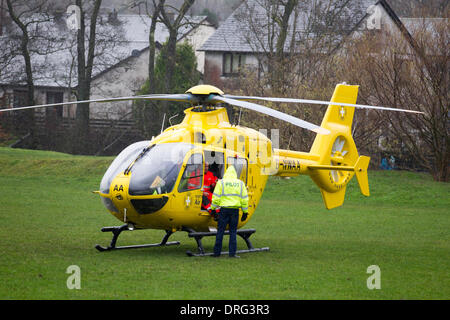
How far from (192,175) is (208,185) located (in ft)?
1.88

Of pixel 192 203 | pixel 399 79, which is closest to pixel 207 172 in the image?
pixel 192 203

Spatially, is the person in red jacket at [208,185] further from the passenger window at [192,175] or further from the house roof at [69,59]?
the house roof at [69,59]

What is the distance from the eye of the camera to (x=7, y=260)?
12.1 m

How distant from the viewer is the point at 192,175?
13.1 meters

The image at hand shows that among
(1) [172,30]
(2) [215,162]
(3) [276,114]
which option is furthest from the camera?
(1) [172,30]

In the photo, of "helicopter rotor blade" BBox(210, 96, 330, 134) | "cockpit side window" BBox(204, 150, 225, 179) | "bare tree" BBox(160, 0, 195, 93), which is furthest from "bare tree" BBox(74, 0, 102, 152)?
"helicopter rotor blade" BBox(210, 96, 330, 134)

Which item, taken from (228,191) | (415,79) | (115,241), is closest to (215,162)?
(228,191)

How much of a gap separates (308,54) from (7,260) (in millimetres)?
26116

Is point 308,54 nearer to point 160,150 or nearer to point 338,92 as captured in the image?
point 338,92

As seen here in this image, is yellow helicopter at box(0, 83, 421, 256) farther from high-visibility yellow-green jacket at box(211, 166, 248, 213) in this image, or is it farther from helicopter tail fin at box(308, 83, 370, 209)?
helicopter tail fin at box(308, 83, 370, 209)

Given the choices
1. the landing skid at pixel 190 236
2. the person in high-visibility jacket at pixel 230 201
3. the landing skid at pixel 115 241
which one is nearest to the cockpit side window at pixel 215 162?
the person in high-visibility jacket at pixel 230 201

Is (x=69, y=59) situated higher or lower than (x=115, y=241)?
higher

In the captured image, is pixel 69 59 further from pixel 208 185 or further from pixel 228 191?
pixel 228 191

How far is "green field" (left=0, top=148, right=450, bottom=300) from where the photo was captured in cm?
1007
